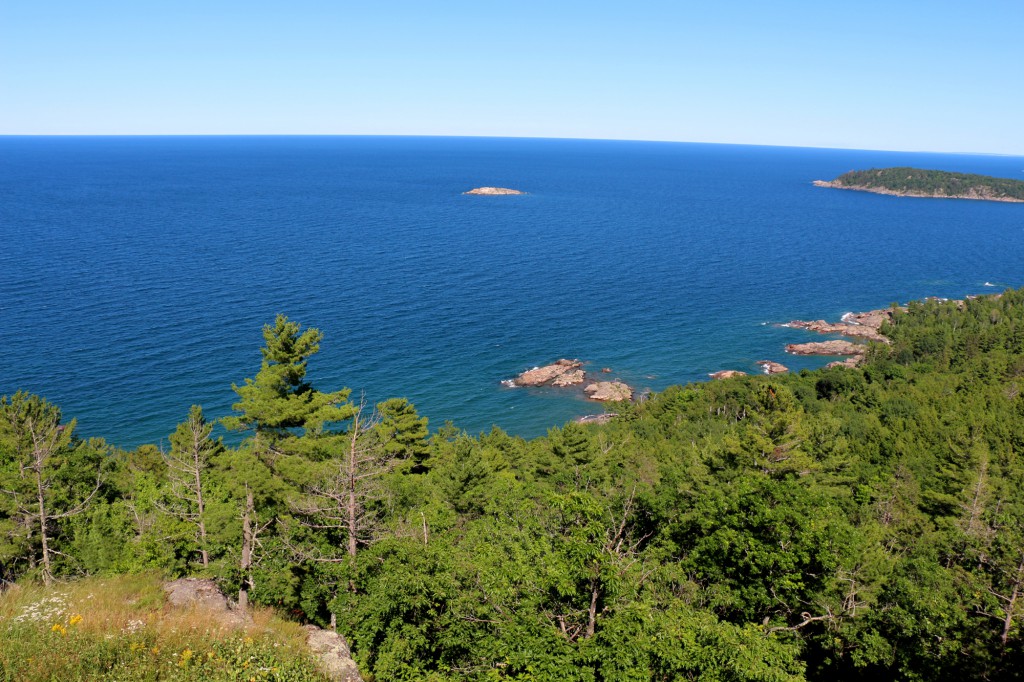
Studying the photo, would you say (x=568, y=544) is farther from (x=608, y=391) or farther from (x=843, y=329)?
(x=843, y=329)

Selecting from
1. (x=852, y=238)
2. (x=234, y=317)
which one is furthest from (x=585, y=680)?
(x=852, y=238)

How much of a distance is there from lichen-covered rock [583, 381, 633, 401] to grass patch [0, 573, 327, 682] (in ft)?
197

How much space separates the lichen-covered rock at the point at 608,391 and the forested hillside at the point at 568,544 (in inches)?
1145

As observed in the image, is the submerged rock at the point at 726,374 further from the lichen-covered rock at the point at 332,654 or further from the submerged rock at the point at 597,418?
the lichen-covered rock at the point at 332,654

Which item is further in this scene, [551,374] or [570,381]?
[551,374]

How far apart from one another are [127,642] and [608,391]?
65.1 metres

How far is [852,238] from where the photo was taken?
578 ft

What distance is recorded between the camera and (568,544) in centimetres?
1744

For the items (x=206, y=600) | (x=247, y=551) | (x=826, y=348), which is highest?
(x=206, y=600)

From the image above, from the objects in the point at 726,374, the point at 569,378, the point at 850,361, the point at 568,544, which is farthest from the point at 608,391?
the point at 568,544

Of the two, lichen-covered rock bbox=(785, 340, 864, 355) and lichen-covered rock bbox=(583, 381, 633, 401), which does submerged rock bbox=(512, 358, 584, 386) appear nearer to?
lichen-covered rock bbox=(583, 381, 633, 401)

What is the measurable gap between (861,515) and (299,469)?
2812 centimetres

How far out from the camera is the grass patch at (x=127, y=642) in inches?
499

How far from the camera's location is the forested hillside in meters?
17.1
